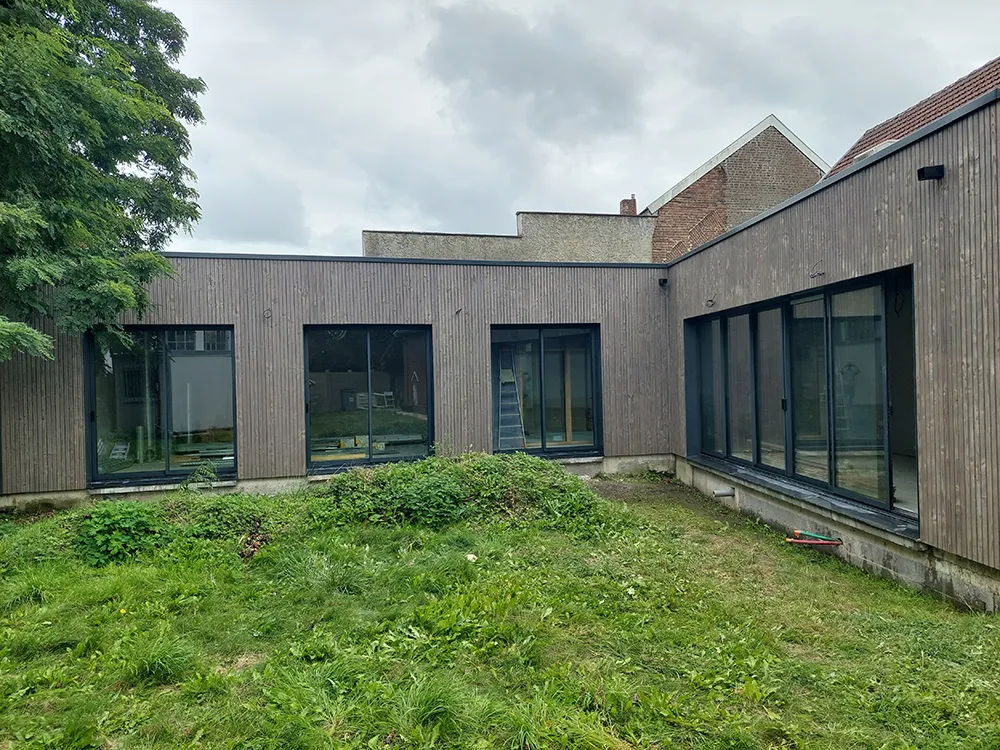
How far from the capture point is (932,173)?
403cm

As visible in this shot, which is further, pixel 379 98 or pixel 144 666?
pixel 379 98

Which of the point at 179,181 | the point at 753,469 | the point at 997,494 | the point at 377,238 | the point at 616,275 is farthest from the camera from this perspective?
the point at 377,238

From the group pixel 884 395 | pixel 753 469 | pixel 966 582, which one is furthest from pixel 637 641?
pixel 753 469

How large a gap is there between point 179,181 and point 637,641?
14.6 m

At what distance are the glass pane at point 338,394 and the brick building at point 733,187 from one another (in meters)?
10.5

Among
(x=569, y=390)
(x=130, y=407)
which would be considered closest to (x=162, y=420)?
(x=130, y=407)

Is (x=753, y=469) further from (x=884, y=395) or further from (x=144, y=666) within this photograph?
(x=144, y=666)

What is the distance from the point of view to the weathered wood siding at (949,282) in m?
3.68

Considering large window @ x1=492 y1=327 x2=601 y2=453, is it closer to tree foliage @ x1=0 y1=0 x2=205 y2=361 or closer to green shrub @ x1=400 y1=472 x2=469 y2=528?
green shrub @ x1=400 y1=472 x2=469 y2=528

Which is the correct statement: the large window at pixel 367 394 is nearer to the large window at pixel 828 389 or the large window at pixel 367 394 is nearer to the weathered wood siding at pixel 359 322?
the weathered wood siding at pixel 359 322

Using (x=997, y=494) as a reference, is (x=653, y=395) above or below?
above

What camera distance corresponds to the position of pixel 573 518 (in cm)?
598

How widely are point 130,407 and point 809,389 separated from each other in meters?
8.27

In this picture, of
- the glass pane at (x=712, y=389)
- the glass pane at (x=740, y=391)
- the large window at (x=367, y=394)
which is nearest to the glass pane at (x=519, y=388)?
the large window at (x=367, y=394)
